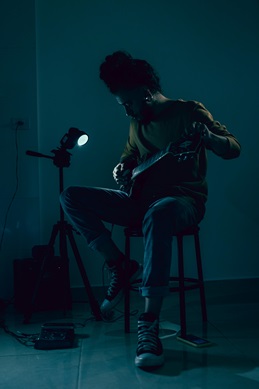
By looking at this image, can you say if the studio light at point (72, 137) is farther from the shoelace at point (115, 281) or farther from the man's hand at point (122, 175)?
the shoelace at point (115, 281)

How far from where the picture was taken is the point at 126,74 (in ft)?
7.77

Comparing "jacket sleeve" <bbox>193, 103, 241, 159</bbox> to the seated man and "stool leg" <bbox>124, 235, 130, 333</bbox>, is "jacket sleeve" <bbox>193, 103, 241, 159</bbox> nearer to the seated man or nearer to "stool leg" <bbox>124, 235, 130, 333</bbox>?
the seated man

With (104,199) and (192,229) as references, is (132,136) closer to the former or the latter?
(104,199)

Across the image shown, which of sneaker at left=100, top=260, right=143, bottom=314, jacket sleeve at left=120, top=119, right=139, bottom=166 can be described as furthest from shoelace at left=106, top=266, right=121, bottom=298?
jacket sleeve at left=120, top=119, right=139, bottom=166

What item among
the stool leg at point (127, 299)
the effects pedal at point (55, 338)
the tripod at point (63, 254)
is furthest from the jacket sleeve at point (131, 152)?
the effects pedal at point (55, 338)

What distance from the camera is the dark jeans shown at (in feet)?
6.06

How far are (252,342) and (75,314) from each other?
3.83 ft

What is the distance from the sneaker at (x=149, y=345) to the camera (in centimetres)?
169

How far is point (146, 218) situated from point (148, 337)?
51 cm

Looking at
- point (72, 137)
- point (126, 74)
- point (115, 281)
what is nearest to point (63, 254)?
point (115, 281)

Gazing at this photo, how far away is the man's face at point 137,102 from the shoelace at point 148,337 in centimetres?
113

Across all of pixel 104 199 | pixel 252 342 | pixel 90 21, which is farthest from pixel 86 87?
pixel 252 342

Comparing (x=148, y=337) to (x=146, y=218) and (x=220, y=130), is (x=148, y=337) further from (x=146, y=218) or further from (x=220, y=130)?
(x=220, y=130)

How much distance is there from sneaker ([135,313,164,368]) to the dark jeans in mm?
110
